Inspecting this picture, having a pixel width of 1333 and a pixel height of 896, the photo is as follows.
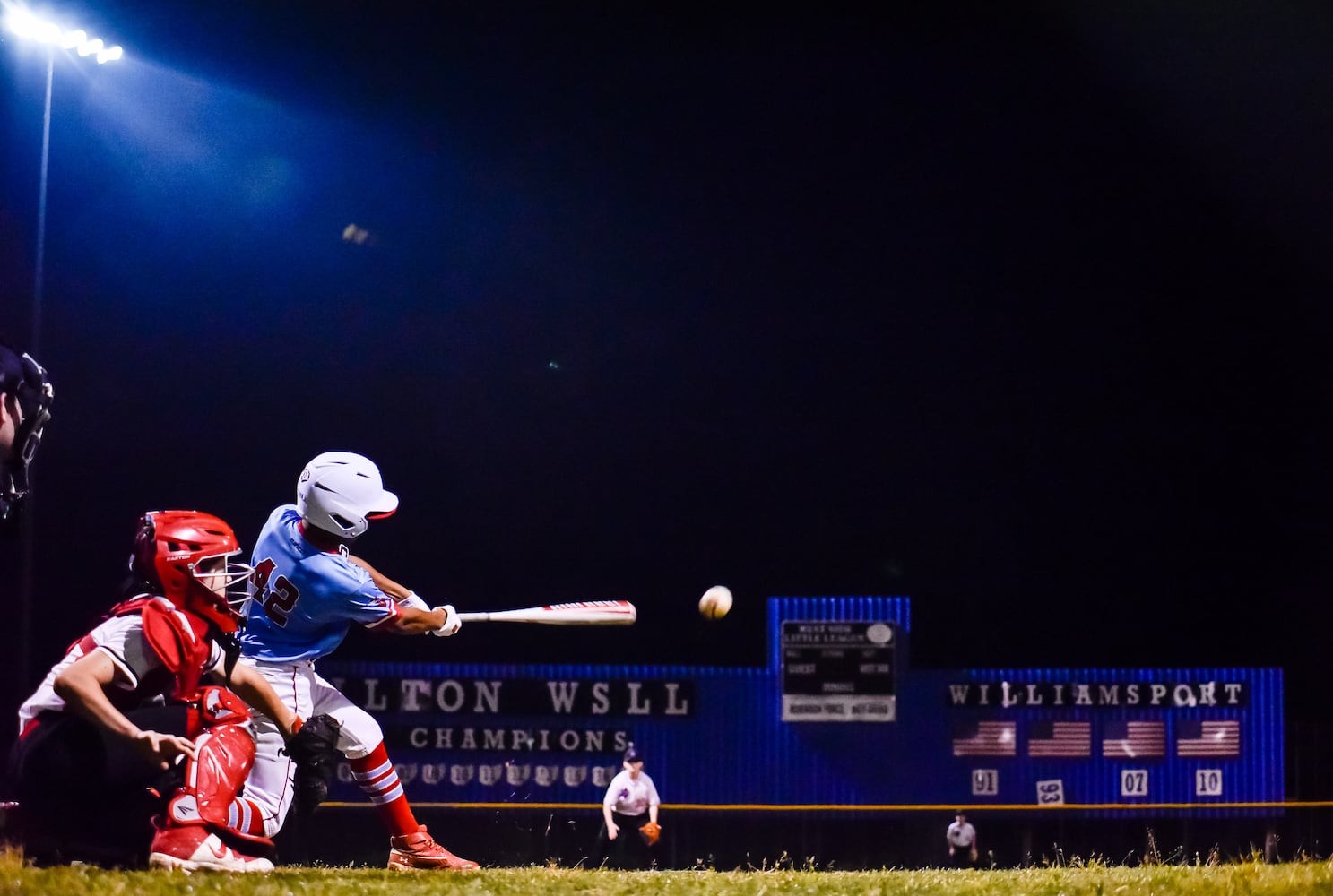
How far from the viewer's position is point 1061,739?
738 inches

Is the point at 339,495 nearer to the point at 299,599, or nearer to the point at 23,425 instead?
the point at 299,599

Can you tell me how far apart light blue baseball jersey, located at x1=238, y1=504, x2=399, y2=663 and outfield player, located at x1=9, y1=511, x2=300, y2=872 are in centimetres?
69

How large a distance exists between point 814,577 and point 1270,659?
9.53 metres

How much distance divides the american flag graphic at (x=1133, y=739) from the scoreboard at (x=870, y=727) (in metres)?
0.02

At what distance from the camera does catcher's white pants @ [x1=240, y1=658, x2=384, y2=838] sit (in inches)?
260

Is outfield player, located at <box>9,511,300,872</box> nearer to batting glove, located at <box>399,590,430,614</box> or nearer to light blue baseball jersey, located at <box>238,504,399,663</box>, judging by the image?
light blue baseball jersey, located at <box>238,504,399,663</box>

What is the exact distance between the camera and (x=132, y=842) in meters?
5.90

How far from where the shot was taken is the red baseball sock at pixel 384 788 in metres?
7.07

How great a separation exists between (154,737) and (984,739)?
1524 centimetres

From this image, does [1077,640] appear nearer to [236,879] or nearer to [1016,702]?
[1016,702]

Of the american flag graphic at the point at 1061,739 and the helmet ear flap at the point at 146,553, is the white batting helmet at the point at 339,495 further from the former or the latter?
the american flag graphic at the point at 1061,739

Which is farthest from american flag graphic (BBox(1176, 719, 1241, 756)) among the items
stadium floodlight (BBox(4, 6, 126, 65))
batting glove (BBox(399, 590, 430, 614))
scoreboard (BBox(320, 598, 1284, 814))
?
stadium floodlight (BBox(4, 6, 126, 65))

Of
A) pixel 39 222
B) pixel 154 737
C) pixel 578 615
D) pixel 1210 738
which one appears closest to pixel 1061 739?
pixel 1210 738

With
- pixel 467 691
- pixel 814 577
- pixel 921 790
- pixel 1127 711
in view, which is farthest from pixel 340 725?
pixel 814 577
